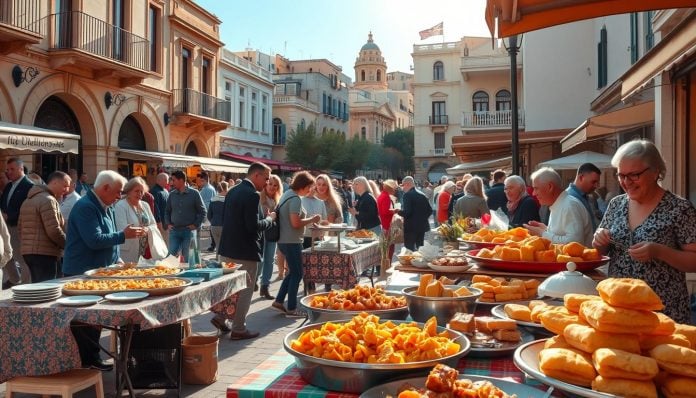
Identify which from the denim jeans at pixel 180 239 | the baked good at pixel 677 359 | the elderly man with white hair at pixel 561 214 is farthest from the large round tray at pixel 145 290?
the denim jeans at pixel 180 239

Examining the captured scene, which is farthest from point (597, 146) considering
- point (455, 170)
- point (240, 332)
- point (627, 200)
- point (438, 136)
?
point (438, 136)

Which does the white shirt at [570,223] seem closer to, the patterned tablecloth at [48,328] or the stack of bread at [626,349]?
the stack of bread at [626,349]

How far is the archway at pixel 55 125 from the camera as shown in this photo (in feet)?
55.6

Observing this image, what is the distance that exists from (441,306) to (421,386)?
2.98ft

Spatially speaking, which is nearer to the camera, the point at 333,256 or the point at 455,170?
the point at 333,256

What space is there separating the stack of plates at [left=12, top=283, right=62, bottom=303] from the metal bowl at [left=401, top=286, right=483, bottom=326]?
2.68 metres

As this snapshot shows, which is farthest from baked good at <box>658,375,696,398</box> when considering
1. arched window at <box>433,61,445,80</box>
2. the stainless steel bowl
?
arched window at <box>433,61,445,80</box>

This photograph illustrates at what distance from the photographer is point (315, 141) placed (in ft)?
147

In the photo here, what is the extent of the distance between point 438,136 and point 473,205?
148 ft

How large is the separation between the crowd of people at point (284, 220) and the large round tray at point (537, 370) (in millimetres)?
1399

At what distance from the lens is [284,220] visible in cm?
799

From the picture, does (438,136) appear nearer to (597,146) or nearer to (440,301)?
(597,146)

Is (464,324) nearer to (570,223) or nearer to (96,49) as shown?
(570,223)

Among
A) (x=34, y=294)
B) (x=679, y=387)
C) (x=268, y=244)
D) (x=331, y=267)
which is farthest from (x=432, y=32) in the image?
(x=679, y=387)
